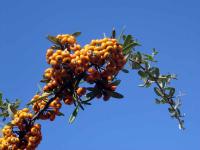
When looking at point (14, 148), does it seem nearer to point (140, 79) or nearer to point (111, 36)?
point (111, 36)

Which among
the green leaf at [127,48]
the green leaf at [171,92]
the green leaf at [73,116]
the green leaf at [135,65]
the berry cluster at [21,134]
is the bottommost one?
the berry cluster at [21,134]

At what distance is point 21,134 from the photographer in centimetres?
403

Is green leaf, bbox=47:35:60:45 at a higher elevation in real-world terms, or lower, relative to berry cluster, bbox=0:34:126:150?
higher

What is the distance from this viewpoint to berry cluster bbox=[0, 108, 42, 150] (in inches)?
153

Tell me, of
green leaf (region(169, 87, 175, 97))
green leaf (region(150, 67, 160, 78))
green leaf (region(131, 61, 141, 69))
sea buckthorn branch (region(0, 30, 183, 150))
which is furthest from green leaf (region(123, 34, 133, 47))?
green leaf (region(169, 87, 175, 97))

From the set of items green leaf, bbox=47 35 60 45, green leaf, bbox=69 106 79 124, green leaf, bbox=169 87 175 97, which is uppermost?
green leaf, bbox=169 87 175 97

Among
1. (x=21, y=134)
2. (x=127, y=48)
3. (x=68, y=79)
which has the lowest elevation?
(x=21, y=134)

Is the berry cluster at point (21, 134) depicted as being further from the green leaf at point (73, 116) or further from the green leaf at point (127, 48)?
the green leaf at point (127, 48)

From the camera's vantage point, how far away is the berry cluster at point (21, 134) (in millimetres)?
3891

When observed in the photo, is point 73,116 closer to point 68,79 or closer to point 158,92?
point 68,79

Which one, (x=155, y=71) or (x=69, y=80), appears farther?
(x=155, y=71)

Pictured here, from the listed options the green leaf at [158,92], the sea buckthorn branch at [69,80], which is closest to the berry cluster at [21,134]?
the sea buckthorn branch at [69,80]

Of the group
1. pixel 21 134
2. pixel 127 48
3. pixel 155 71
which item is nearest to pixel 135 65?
pixel 155 71

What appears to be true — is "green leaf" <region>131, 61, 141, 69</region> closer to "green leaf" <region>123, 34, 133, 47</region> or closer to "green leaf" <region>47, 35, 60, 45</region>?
"green leaf" <region>123, 34, 133, 47</region>
